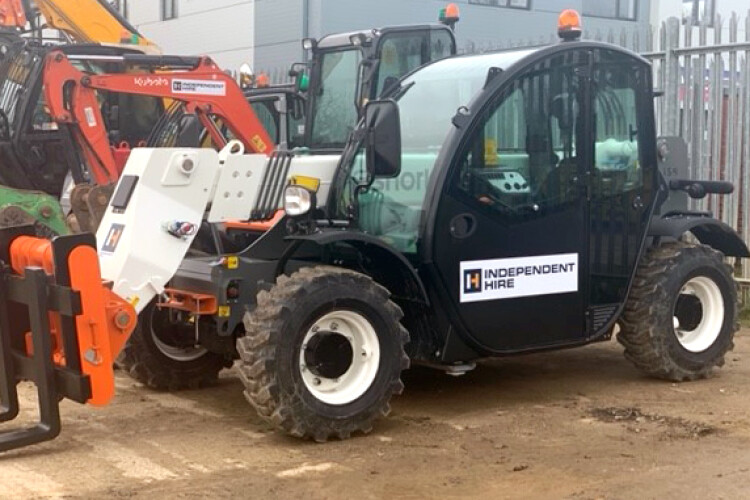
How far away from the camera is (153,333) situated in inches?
273

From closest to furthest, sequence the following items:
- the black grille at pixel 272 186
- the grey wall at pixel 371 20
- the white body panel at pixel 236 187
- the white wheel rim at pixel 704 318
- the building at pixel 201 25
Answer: the white body panel at pixel 236 187 < the black grille at pixel 272 186 < the white wheel rim at pixel 704 318 < the grey wall at pixel 371 20 < the building at pixel 201 25

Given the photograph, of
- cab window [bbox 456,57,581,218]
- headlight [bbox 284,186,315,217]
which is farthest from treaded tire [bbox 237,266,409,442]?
cab window [bbox 456,57,581,218]

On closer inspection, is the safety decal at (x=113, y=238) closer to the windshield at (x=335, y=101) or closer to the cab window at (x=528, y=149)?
the cab window at (x=528, y=149)

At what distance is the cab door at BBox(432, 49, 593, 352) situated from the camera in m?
6.26

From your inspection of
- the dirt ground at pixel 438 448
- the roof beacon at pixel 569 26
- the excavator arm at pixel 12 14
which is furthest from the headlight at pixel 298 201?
the excavator arm at pixel 12 14

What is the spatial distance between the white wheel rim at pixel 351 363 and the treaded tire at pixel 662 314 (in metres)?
2.08

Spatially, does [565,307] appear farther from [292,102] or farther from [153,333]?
[292,102]

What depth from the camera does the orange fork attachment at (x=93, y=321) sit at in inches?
207

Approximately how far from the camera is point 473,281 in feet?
20.7

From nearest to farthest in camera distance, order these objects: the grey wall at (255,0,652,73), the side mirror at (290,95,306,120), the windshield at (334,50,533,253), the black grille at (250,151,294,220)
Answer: the black grille at (250,151,294,220) < the windshield at (334,50,533,253) < the side mirror at (290,95,306,120) < the grey wall at (255,0,652,73)

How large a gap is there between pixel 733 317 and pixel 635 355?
859 millimetres

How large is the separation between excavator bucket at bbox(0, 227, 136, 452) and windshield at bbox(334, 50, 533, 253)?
5.11 feet

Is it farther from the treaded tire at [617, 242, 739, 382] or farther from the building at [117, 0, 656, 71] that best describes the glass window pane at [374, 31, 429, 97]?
the building at [117, 0, 656, 71]

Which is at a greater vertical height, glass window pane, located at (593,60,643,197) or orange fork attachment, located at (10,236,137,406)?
glass window pane, located at (593,60,643,197)
